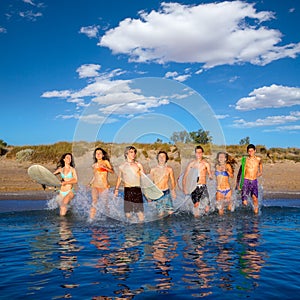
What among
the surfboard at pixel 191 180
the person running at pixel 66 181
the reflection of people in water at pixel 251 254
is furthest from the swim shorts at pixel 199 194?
the person running at pixel 66 181

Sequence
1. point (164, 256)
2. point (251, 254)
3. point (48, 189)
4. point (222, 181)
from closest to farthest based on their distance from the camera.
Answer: point (164, 256) < point (251, 254) < point (222, 181) < point (48, 189)

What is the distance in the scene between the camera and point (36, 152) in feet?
97.9

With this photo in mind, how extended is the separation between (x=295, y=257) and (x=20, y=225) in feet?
21.2

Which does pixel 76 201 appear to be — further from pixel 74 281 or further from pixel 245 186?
pixel 74 281

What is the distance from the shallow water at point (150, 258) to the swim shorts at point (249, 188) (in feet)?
4.99

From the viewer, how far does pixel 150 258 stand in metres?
6.70

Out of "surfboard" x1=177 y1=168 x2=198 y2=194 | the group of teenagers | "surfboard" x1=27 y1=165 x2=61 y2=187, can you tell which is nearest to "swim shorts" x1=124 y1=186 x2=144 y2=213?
the group of teenagers

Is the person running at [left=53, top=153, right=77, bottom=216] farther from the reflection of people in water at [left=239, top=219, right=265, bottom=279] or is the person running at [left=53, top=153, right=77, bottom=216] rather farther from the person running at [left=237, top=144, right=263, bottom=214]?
the person running at [left=237, top=144, right=263, bottom=214]

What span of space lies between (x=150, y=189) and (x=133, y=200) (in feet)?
2.81

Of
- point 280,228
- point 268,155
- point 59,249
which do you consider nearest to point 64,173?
point 59,249

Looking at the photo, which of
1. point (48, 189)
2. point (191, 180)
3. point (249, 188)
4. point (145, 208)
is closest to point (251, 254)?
point (145, 208)

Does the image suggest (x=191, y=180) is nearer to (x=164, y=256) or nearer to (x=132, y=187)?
(x=132, y=187)

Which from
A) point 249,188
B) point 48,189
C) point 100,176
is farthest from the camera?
point 48,189

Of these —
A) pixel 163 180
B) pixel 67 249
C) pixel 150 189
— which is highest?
pixel 163 180
